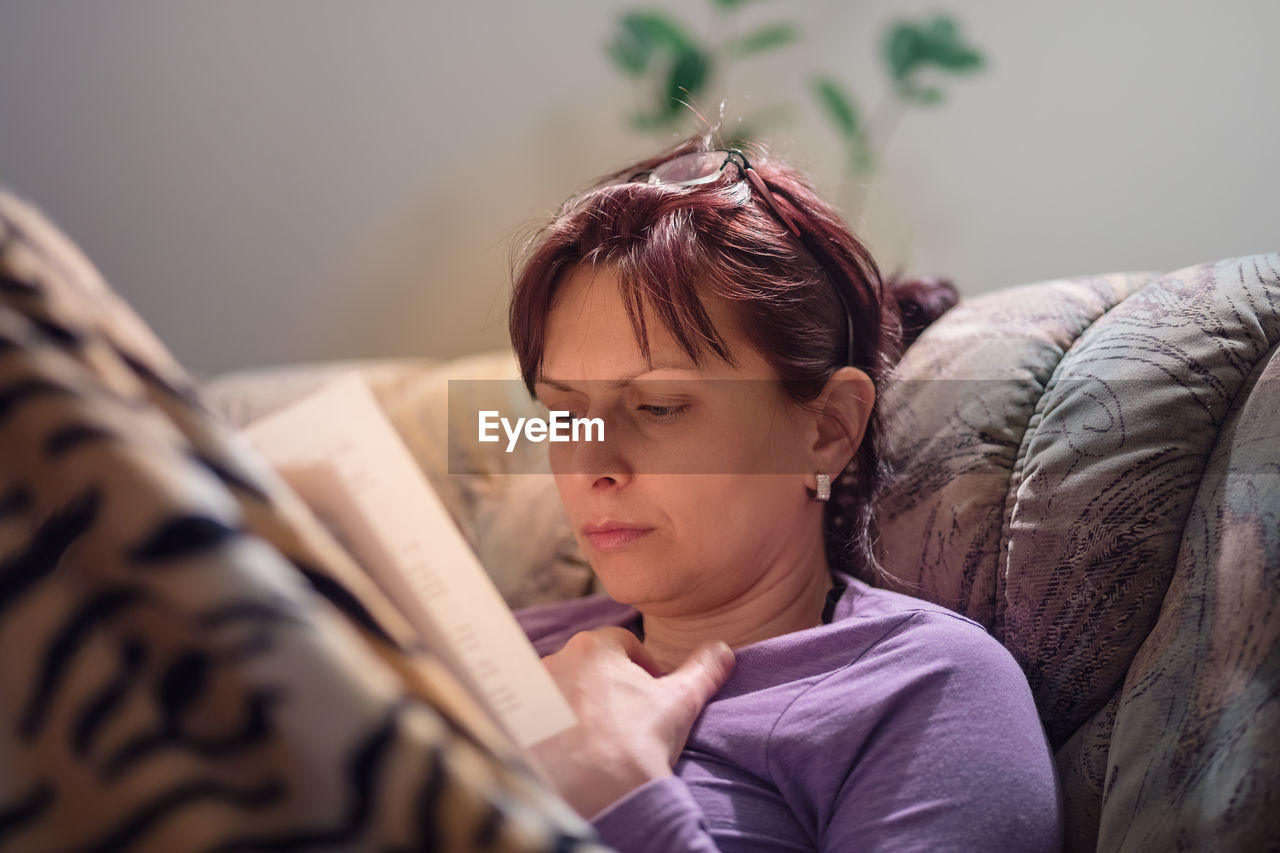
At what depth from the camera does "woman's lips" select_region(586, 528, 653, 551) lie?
88cm

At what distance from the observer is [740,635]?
933 millimetres

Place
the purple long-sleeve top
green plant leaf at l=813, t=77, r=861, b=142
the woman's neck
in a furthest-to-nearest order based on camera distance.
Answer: green plant leaf at l=813, t=77, r=861, b=142
the woman's neck
the purple long-sleeve top

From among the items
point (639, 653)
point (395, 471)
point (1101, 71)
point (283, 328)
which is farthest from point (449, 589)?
point (283, 328)

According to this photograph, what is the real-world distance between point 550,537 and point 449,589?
64cm

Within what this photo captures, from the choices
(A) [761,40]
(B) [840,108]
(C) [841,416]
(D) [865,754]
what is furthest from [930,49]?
(D) [865,754]

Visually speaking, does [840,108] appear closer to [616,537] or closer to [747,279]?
[747,279]

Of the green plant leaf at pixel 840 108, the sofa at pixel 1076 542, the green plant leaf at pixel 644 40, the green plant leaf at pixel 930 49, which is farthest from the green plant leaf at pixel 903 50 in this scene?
the sofa at pixel 1076 542

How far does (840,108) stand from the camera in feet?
6.21

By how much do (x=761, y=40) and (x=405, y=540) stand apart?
1.66 meters

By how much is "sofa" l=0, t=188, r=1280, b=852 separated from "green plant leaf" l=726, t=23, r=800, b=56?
40.9 inches

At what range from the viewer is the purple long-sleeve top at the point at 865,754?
672 mm

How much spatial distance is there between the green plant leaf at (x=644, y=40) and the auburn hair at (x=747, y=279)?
103 centimetres

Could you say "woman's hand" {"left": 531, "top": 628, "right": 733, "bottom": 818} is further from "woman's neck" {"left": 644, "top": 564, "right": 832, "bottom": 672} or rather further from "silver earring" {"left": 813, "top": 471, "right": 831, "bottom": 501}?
"silver earring" {"left": 813, "top": 471, "right": 831, "bottom": 501}

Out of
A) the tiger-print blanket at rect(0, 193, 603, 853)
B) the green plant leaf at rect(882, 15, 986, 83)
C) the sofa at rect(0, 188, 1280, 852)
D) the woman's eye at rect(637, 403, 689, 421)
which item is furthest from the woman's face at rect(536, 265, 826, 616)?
the green plant leaf at rect(882, 15, 986, 83)
